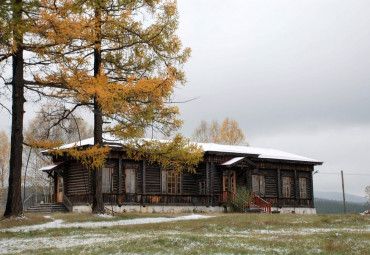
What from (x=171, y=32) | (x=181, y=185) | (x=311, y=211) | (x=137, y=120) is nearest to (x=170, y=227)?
(x=137, y=120)

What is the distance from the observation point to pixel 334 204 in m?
80.1

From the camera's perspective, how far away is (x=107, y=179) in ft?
96.3

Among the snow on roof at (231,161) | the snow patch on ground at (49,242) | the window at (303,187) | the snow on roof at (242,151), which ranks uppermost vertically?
the snow on roof at (242,151)

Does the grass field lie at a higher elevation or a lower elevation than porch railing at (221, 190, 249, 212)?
lower

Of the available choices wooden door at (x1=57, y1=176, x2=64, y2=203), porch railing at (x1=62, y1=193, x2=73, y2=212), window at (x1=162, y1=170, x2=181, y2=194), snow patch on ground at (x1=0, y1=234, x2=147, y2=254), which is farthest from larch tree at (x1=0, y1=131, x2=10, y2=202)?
snow patch on ground at (x1=0, y1=234, x2=147, y2=254)

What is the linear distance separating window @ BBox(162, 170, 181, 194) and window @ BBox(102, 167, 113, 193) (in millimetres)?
3925

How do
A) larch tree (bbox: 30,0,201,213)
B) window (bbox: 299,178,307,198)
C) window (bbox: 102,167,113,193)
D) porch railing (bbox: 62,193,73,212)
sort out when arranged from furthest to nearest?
window (bbox: 299,178,307,198) → window (bbox: 102,167,113,193) → porch railing (bbox: 62,193,73,212) → larch tree (bbox: 30,0,201,213)

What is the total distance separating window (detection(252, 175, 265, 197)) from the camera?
3522 centimetres

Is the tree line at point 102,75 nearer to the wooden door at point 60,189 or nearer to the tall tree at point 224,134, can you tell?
the wooden door at point 60,189

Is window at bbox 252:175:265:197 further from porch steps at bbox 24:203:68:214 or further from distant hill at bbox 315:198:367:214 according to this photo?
distant hill at bbox 315:198:367:214

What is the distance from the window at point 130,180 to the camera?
3002cm

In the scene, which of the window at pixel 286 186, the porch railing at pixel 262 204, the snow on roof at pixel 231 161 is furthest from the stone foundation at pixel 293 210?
the snow on roof at pixel 231 161

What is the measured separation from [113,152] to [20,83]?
10.2 m

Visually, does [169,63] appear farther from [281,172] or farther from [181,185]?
[281,172]
